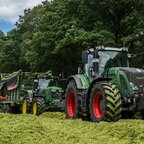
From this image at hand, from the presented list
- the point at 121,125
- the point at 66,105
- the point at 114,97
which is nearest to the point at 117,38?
the point at 66,105

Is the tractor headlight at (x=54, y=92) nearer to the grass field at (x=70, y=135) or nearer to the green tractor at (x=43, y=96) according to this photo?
the green tractor at (x=43, y=96)

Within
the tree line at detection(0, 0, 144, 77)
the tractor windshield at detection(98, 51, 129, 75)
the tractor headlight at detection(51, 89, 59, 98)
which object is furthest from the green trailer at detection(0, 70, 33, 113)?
the tractor windshield at detection(98, 51, 129, 75)

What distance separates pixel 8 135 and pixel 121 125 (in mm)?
3190

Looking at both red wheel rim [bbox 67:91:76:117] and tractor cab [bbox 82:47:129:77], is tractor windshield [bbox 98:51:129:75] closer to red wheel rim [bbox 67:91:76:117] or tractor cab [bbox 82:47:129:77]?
tractor cab [bbox 82:47:129:77]

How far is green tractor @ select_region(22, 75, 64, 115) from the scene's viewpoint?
73.3 ft

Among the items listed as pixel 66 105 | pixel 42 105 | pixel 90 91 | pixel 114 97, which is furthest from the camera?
pixel 42 105

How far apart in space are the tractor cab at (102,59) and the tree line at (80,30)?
15.4 m

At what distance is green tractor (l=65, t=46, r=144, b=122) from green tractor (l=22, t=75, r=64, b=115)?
3845mm

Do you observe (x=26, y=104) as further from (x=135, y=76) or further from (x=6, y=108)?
(x=135, y=76)

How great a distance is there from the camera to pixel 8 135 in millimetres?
9273

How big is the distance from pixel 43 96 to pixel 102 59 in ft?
25.8

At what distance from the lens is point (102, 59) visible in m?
16.5

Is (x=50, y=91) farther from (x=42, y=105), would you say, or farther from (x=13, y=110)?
(x=13, y=110)

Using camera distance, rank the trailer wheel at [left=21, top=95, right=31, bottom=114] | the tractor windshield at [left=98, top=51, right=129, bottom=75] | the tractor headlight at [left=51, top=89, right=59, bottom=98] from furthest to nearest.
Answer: the trailer wheel at [left=21, top=95, right=31, bottom=114], the tractor headlight at [left=51, top=89, right=59, bottom=98], the tractor windshield at [left=98, top=51, right=129, bottom=75]
